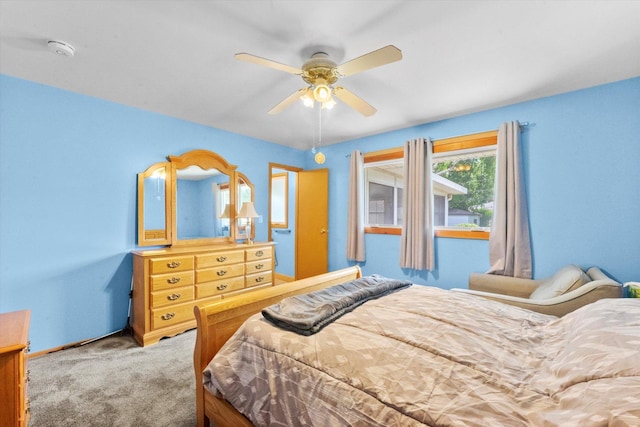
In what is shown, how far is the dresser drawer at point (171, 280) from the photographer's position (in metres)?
2.69

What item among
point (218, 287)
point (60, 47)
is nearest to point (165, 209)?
point (218, 287)

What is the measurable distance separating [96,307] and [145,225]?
928 millimetres

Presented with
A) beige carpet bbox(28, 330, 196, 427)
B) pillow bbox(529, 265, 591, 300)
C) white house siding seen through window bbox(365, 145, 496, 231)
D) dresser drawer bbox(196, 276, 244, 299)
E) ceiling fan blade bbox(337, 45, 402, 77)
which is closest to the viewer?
ceiling fan blade bbox(337, 45, 402, 77)

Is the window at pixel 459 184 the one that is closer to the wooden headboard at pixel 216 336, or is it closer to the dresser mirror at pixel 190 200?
the dresser mirror at pixel 190 200

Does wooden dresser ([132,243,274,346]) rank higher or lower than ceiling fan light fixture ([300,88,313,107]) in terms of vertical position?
lower

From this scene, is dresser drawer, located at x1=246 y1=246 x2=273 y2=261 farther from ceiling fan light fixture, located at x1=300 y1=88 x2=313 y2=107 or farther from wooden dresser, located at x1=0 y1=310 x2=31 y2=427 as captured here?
wooden dresser, located at x1=0 y1=310 x2=31 y2=427

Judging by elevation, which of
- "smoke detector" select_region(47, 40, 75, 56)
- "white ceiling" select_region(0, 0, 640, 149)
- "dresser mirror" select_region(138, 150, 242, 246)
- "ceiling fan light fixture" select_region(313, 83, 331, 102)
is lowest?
"dresser mirror" select_region(138, 150, 242, 246)

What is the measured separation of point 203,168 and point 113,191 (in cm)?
101

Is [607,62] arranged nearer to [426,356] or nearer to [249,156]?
[426,356]

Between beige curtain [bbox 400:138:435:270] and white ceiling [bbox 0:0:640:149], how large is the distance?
71 centimetres

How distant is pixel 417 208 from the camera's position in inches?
138

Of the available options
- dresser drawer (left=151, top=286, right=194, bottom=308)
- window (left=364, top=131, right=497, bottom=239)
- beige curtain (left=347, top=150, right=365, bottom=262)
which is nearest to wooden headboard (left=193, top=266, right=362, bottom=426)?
→ dresser drawer (left=151, top=286, right=194, bottom=308)

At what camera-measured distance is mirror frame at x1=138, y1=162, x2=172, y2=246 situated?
119 inches

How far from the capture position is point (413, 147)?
3566 mm
